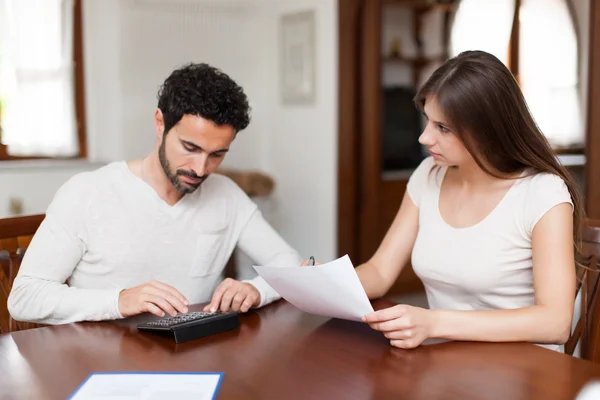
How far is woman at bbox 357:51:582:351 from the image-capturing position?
148 cm

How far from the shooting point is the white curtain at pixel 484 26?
382 centimetres

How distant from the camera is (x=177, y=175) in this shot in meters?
1.81

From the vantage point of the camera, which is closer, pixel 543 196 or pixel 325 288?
pixel 325 288

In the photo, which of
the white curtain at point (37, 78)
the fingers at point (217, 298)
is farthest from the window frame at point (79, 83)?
the fingers at point (217, 298)

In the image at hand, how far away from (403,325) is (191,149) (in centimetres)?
74

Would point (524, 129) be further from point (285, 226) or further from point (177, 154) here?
point (285, 226)

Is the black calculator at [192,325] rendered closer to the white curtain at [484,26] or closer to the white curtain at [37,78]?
the white curtain at [484,26]

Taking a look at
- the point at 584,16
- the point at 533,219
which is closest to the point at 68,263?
the point at 533,219

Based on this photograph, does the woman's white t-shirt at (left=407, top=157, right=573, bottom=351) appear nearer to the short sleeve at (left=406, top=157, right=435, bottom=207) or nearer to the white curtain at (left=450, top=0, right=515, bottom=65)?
the short sleeve at (left=406, top=157, right=435, bottom=207)

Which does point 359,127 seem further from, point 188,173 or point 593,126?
point 188,173

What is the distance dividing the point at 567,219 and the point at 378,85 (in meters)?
2.46

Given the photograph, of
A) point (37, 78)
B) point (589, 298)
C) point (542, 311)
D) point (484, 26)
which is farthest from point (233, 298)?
point (484, 26)

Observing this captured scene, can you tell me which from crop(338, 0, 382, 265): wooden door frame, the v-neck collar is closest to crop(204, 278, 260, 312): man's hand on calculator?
the v-neck collar

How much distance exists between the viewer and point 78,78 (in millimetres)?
4066
